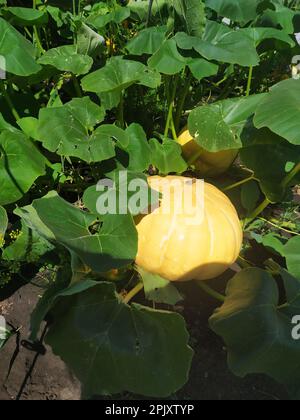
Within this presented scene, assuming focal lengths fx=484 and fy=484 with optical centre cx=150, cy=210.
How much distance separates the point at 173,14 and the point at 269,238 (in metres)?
1.05

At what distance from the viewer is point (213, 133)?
6.11ft

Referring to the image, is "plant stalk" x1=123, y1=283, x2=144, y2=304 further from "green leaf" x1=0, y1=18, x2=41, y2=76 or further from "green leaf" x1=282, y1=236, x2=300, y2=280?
"green leaf" x1=0, y1=18, x2=41, y2=76

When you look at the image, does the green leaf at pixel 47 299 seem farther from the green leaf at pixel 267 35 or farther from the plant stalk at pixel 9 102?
the green leaf at pixel 267 35

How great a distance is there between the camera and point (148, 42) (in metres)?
2.01

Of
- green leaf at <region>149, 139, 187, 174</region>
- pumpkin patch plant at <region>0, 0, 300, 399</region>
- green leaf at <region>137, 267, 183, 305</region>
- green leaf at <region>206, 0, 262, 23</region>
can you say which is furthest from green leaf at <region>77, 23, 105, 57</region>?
green leaf at <region>137, 267, 183, 305</region>

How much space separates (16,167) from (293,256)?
1.04 m

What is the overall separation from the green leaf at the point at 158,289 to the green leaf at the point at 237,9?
1.25 meters

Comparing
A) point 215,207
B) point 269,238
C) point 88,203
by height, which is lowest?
point 269,238

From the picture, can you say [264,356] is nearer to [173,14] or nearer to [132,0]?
[173,14]

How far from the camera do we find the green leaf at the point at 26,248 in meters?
1.78

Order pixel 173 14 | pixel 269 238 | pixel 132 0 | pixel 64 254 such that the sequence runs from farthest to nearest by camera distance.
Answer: pixel 132 0, pixel 173 14, pixel 269 238, pixel 64 254

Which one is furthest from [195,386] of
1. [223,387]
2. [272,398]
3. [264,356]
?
[264,356]

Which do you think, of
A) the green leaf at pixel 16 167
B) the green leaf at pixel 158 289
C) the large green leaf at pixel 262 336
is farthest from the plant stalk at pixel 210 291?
the green leaf at pixel 16 167

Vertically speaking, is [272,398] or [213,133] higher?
[213,133]
